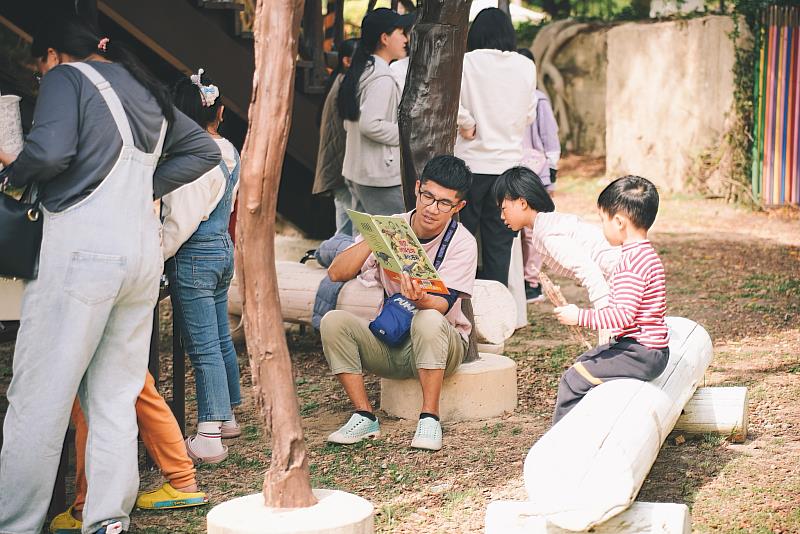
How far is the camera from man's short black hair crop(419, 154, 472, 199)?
191 inches

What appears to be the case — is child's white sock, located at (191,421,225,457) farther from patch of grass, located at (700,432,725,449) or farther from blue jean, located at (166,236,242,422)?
patch of grass, located at (700,432,725,449)

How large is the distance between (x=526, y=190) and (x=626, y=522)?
178cm

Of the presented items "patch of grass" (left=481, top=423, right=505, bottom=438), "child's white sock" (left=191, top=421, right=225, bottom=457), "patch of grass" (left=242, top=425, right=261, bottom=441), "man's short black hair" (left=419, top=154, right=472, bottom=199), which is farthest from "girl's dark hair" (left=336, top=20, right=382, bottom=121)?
"child's white sock" (left=191, top=421, right=225, bottom=457)

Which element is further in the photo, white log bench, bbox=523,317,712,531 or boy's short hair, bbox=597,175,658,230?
boy's short hair, bbox=597,175,658,230

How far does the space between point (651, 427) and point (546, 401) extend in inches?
71.7

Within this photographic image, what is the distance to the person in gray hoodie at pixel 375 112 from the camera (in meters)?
6.52

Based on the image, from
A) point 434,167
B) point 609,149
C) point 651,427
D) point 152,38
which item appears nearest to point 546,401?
point 434,167

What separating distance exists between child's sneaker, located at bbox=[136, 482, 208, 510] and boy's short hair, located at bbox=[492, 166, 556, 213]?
185 centimetres

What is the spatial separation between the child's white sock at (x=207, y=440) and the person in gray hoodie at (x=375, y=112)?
2343mm

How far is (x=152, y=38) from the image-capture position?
7598 mm

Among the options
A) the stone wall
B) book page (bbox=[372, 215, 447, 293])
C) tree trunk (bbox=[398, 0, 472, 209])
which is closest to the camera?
book page (bbox=[372, 215, 447, 293])

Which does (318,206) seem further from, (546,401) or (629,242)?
(629,242)

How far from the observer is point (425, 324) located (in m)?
4.90

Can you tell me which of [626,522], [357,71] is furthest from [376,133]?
[626,522]
